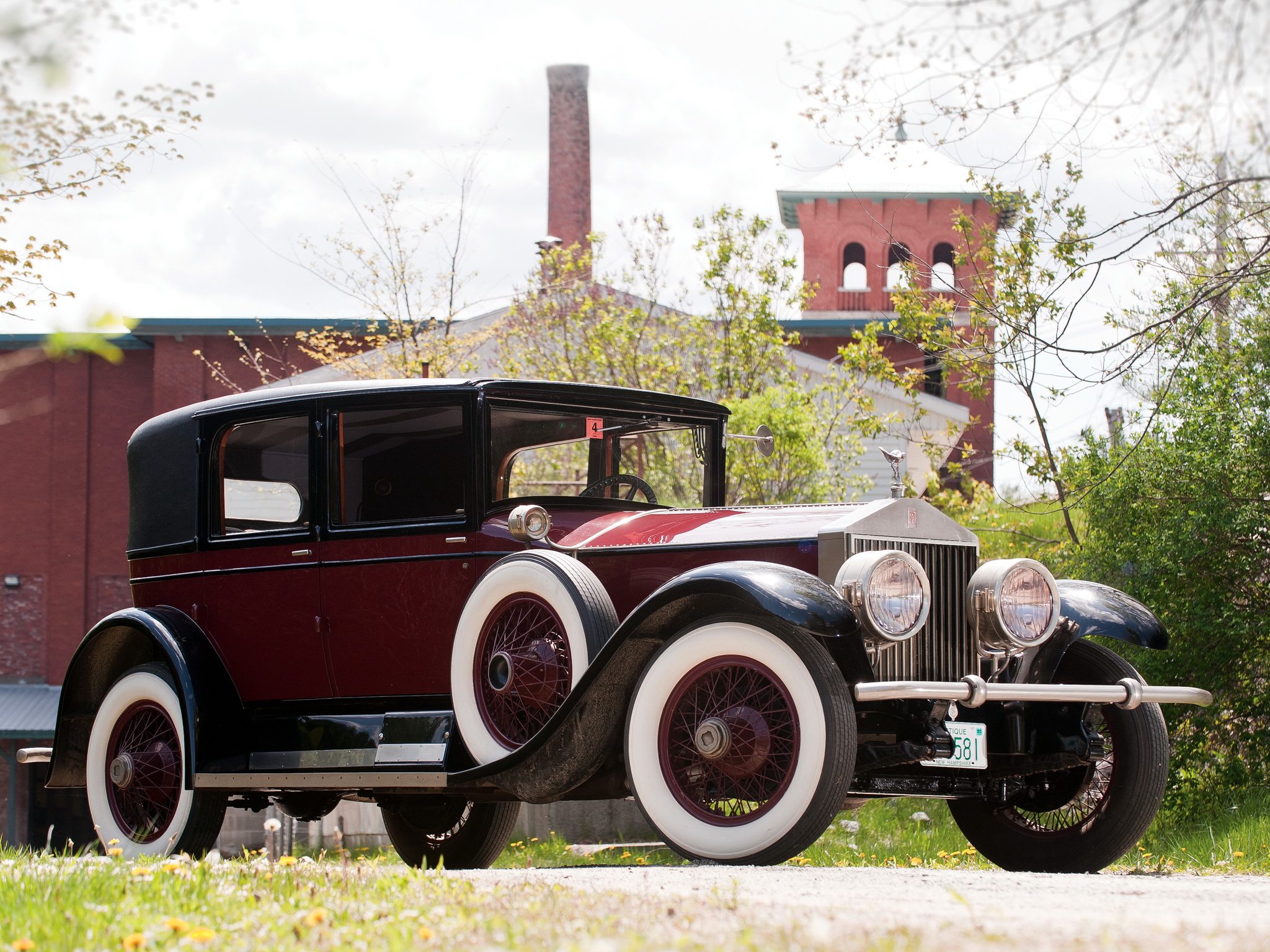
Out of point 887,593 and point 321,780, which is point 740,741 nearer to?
point 887,593

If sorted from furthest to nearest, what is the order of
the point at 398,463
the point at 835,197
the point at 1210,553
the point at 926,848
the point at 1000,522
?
the point at 835,197 → the point at 1000,522 → the point at 1210,553 → the point at 926,848 → the point at 398,463

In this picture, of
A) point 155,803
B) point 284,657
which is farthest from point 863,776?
point 155,803

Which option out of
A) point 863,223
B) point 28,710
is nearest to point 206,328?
point 28,710

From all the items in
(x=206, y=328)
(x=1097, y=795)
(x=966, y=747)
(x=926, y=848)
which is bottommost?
(x=926, y=848)

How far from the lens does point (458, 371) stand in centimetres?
1756

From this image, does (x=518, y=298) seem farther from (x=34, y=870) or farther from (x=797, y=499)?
(x=34, y=870)

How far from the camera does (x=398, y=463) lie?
5.79m

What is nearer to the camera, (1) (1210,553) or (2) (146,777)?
(2) (146,777)

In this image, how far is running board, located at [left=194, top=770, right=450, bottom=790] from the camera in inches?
205

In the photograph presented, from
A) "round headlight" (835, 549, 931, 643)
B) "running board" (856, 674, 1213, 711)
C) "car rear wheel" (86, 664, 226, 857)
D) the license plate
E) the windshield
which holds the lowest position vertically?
"car rear wheel" (86, 664, 226, 857)

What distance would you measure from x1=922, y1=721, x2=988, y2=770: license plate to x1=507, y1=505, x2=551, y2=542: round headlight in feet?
5.62

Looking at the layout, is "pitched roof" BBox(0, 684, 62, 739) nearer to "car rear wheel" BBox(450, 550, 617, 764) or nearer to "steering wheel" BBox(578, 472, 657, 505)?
"steering wheel" BBox(578, 472, 657, 505)

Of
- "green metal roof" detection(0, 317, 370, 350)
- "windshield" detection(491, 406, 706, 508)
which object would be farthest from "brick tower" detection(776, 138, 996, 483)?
"windshield" detection(491, 406, 706, 508)

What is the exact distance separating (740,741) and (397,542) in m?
1.91
